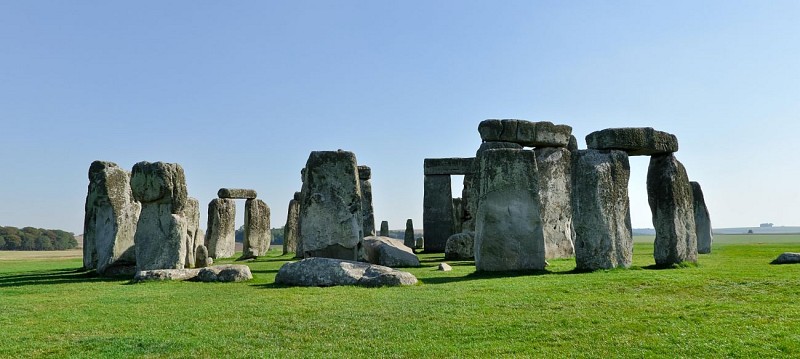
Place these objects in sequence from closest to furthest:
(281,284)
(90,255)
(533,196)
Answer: (281,284), (533,196), (90,255)

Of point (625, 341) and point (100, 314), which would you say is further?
point (100, 314)

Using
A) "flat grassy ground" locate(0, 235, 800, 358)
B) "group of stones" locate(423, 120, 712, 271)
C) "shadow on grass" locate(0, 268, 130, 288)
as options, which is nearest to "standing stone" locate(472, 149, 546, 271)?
"group of stones" locate(423, 120, 712, 271)

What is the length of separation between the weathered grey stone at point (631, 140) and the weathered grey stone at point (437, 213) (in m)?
13.2

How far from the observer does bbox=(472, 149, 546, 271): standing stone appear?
13.4 metres

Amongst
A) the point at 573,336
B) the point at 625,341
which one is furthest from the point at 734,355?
the point at 573,336

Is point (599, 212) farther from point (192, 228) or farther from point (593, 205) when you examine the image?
point (192, 228)

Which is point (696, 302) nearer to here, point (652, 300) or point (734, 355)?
point (652, 300)

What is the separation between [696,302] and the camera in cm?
887

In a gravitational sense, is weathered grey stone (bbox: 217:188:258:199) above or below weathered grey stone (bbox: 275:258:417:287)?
above

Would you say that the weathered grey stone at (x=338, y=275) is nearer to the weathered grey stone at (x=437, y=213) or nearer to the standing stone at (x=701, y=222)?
the standing stone at (x=701, y=222)

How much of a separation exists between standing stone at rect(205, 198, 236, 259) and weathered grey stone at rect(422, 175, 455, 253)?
26.3 ft

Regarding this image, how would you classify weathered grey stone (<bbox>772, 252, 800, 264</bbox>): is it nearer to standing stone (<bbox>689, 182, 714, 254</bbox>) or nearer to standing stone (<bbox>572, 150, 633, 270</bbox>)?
standing stone (<bbox>572, 150, 633, 270</bbox>)

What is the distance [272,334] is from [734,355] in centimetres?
456

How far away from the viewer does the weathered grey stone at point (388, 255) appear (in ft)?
54.4
